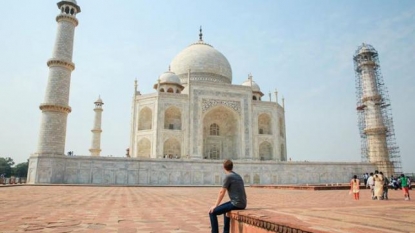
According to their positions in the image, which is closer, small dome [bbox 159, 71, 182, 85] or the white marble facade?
the white marble facade

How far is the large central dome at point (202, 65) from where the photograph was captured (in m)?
29.6

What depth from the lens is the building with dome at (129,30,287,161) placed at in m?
23.7

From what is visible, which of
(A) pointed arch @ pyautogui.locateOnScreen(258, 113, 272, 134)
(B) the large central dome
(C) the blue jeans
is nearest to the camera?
(C) the blue jeans

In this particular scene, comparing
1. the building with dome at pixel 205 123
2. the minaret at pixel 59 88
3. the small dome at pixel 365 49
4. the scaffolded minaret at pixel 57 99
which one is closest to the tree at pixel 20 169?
the building with dome at pixel 205 123

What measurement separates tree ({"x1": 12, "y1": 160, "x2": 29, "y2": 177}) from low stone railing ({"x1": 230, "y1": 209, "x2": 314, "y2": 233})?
43.1m

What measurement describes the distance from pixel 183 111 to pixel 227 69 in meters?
9.42

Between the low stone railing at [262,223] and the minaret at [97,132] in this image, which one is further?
the minaret at [97,132]

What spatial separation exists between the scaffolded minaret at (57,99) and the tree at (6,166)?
2537 cm

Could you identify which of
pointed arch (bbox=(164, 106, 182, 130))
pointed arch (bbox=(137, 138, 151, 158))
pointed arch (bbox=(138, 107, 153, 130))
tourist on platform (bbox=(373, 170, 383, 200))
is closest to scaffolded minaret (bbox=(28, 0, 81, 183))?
pointed arch (bbox=(137, 138, 151, 158))

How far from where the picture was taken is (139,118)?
25219mm

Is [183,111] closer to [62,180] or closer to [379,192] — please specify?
[62,180]

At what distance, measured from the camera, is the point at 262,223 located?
233cm

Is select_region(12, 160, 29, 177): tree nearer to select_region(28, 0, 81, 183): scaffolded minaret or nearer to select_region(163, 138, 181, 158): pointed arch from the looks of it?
select_region(163, 138, 181, 158): pointed arch

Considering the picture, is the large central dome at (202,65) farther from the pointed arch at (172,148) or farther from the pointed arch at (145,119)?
the pointed arch at (172,148)
